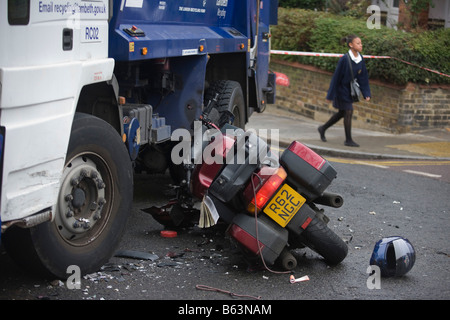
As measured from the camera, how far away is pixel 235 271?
567 cm

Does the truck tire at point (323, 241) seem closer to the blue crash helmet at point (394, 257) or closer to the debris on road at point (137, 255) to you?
the blue crash helmet at point (394, 257)

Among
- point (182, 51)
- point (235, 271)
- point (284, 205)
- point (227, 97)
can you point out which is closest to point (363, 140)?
point (227, 97)

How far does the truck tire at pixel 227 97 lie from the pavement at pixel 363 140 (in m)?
3.49

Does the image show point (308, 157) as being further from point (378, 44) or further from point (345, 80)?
point (378, 44)

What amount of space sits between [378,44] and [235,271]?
9286mm

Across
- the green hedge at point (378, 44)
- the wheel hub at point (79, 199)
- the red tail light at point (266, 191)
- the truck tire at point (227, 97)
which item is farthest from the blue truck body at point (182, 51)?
the green hedge at point (378, 44)

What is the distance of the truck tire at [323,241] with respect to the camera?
18.9 feet

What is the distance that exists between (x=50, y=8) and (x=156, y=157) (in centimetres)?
335

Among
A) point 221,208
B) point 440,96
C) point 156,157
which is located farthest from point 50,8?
point 440,96

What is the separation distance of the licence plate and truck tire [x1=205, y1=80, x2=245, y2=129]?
248cm

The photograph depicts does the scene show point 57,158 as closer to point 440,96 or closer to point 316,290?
point 316,290

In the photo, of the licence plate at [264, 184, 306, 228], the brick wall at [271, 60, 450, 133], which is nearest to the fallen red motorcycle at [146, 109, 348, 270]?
the licence plate at [264, 184, 306, 228]

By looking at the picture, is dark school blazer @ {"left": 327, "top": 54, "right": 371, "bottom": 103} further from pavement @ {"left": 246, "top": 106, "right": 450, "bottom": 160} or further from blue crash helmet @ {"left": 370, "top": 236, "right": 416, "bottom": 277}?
blue crash helmet @ {"left": 370, "top": 236, "right": 416, "bottom": 277}

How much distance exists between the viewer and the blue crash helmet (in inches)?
223
